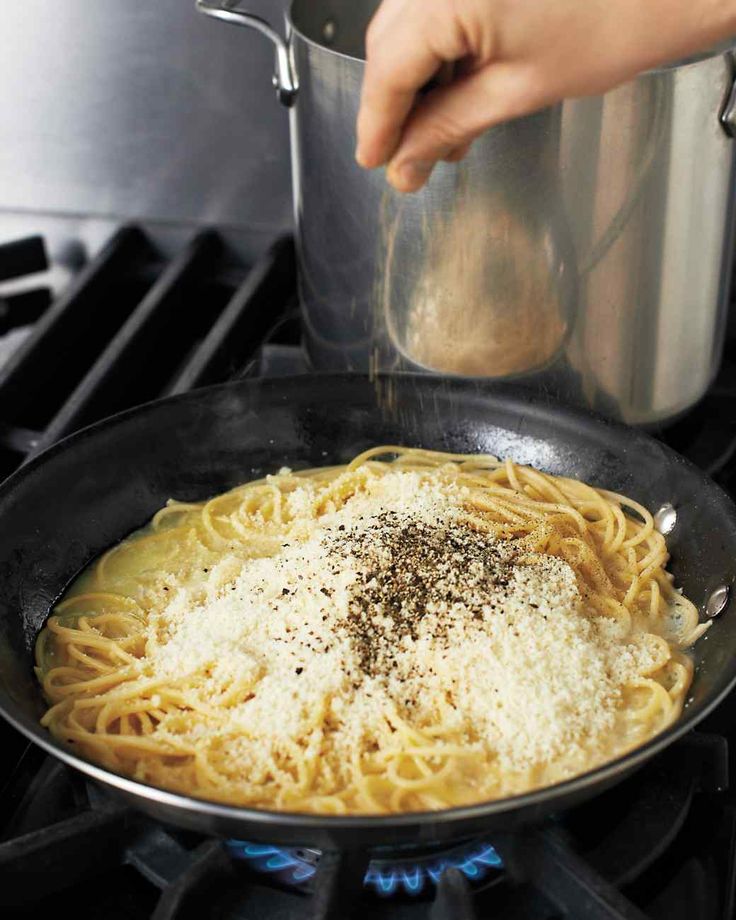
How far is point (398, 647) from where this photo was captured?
4.89 feet

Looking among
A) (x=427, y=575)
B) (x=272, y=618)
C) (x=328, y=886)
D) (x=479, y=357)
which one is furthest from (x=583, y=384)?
(x=328, y=886)

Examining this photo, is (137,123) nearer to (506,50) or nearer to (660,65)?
(660,65)

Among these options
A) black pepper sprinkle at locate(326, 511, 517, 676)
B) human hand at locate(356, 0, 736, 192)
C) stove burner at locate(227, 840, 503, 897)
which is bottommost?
stove burner at locate(227, 840, 503, 897)

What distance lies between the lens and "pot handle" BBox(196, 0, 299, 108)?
1.82m

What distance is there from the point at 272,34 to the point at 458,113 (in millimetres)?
666

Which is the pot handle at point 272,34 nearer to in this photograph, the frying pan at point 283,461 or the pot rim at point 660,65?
the pot rim at point 660,65

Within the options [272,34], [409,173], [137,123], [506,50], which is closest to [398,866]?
[409,173]

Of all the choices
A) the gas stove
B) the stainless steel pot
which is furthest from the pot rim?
the gas stove

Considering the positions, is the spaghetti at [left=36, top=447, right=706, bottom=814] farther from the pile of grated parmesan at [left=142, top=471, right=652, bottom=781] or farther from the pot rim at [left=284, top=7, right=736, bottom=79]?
the pot rim at [left=284, top=7, right=736, bottom=79]

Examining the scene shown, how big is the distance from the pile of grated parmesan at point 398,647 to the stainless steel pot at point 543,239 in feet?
1.19

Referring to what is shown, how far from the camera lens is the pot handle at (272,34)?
1.82 meters

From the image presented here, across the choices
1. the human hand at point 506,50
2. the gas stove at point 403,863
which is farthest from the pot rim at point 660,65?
the gas stove at point 403,863

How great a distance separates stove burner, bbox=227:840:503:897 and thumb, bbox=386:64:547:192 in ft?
2.50

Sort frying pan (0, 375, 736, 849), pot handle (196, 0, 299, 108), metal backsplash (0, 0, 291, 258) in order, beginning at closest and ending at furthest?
frying pan (0, 375, 736, 849) → pot handle (196, 0, 299, 108) → metal backsplash (0, 0, 291, 258)
